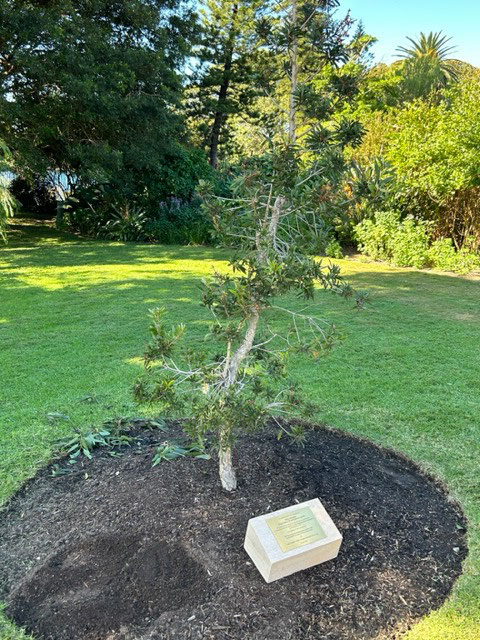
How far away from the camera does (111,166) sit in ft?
33.9

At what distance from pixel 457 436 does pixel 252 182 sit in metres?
2.22

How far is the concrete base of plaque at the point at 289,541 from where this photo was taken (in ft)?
5.65

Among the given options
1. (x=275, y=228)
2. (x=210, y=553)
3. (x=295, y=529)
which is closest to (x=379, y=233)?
(x=275, y=228)

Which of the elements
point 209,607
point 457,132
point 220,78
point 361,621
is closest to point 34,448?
point 209,607

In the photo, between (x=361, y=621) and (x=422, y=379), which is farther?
(x=422, y=379)

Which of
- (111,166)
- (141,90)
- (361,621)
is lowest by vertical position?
(361,621)

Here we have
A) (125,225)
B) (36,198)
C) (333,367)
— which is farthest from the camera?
(36,198)

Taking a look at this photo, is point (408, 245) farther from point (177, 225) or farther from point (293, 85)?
point (293, 85)

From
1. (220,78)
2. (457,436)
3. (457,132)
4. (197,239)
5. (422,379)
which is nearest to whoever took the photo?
(457,436)

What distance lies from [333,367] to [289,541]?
236 cm

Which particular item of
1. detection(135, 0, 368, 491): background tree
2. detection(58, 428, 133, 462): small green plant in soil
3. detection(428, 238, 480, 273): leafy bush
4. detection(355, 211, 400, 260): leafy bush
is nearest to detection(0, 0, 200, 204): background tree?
detection(355, 211, 400, 260): leafy bush

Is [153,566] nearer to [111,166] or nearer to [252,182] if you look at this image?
[252,182]

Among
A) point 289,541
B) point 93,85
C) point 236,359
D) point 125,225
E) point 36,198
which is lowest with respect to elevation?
point 289,541

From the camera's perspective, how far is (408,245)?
906 cm
